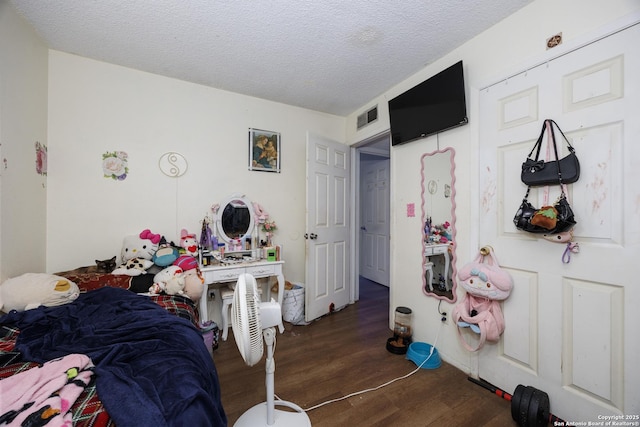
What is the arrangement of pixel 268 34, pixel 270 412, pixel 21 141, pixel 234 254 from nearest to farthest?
pixel 270 412, pixel 21 141, pixel 268 34, pixel 234 254

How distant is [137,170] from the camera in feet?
7.67

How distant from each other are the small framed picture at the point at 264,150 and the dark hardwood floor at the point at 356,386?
1.83 metres

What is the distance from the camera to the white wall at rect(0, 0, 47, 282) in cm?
151

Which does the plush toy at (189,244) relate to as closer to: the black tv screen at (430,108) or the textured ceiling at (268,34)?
the textured ceiling at (268,34)

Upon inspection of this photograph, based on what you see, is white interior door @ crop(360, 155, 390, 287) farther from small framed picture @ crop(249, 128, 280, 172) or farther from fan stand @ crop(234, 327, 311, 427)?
fan stand @ crop(234, 327, 311, 427)

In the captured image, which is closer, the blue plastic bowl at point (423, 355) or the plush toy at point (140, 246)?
the blue plastic bowl at point (423, 355)

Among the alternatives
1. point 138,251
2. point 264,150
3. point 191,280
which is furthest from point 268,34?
point 138,251

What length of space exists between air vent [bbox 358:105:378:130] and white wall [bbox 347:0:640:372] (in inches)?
2.9

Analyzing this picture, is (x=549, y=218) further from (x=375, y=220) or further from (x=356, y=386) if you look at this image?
(x=375, y=220)

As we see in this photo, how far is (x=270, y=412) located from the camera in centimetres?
134

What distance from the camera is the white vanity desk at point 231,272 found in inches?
90.6

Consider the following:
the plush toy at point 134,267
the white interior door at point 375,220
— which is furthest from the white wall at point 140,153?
the white interior door at point 375,220

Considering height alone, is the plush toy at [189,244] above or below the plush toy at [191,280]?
above

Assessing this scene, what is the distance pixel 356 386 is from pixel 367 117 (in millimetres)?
2669
